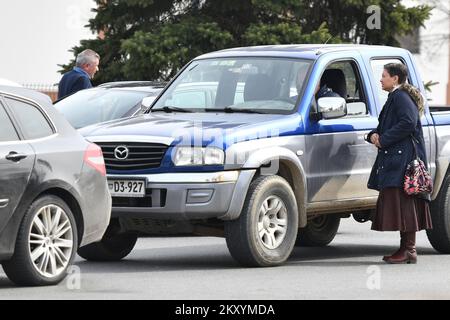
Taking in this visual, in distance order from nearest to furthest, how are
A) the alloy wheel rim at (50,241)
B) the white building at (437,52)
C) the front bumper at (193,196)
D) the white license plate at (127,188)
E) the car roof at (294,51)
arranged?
the alloy wheel rim at (50,241)
the front bumper at (193,196)
the white license plate at (127,188)
the car roof at (294,51)
the white building at (437,52)

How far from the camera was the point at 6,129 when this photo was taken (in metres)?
10.2

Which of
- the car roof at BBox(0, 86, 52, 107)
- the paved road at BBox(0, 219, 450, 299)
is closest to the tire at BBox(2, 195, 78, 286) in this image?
the paved road at BBox(0, 219, 450, 299)

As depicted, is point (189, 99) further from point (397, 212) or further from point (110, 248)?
point (397, 212)

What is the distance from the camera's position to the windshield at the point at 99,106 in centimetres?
1541

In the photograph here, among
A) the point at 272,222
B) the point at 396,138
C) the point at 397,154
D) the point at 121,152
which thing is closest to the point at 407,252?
the point at 397,154

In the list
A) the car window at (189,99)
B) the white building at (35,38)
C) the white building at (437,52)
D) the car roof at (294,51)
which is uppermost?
the car roof at (294,51)

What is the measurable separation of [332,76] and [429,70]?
4113cm

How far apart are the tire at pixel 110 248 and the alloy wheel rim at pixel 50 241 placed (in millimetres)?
2095

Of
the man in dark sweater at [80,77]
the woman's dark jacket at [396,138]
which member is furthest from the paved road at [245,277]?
the man in dark sweater at [80,77]

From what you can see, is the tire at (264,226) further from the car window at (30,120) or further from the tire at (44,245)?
the car window at (30,120)

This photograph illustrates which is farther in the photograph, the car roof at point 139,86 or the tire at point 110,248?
the car roof at point 139,86

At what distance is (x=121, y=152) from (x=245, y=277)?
Answer: 1564 mm
